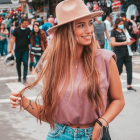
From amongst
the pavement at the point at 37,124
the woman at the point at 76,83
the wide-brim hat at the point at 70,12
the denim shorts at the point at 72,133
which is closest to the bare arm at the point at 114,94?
the woman at the point at 76,83

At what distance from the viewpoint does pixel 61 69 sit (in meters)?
2.28

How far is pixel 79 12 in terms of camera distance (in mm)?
2250

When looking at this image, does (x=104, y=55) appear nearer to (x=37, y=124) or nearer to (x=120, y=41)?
(x=37, y=124)

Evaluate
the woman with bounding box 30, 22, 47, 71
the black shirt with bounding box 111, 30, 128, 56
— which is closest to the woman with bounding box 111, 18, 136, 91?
the black shirt with bounding box 111, 30, 128, 56

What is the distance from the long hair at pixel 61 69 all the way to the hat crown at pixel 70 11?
0.05m

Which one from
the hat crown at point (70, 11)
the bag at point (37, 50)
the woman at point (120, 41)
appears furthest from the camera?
the bag at point (37, 50)

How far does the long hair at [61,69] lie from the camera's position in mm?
2205

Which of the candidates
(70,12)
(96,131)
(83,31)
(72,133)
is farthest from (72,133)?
(70,12)

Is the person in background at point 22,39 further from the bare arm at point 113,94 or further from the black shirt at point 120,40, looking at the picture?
the bare arm at point 113,94

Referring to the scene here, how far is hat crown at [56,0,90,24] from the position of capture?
88.4 inches

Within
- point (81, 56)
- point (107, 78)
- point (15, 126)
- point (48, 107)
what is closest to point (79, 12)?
point (81, 56)

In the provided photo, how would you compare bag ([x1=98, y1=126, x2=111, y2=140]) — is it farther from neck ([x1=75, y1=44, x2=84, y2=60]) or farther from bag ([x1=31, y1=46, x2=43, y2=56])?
bag ([x1=31, y1=46, x2=43, y2=56])

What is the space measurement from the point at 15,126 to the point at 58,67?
3534 mm

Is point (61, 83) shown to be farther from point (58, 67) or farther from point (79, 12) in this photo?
point (79, 12)
